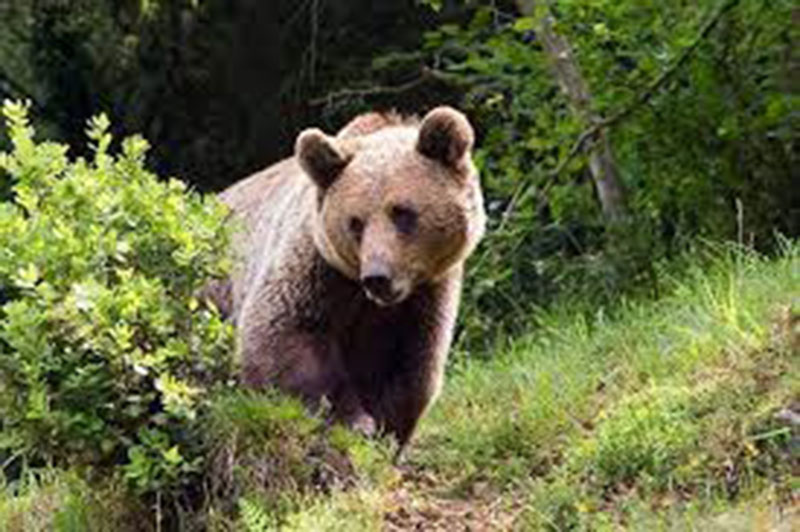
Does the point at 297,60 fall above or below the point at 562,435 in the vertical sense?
below

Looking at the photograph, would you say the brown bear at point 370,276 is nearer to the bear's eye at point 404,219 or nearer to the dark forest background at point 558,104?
the bear's eye at point 404,219

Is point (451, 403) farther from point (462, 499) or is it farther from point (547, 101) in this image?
point (547, 101)

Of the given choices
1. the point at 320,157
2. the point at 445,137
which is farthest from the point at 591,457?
the point at 320,157

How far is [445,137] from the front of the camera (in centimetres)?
679

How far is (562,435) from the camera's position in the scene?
6566 mm

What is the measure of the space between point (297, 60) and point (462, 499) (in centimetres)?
776

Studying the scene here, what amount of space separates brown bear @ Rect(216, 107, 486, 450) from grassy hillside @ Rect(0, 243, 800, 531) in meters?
0.34

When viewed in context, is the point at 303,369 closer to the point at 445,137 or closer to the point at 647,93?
the point at 445,137

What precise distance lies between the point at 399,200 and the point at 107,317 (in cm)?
139

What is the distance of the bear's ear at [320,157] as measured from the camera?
6766 millimetres

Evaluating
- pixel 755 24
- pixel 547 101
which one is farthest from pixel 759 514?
pixel 547 101

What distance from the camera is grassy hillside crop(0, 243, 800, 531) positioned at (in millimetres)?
5461

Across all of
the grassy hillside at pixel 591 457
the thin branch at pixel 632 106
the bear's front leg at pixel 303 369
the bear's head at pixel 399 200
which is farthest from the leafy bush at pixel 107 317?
the thin branch at pixel 632 106

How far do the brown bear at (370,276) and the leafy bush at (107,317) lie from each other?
479mm
